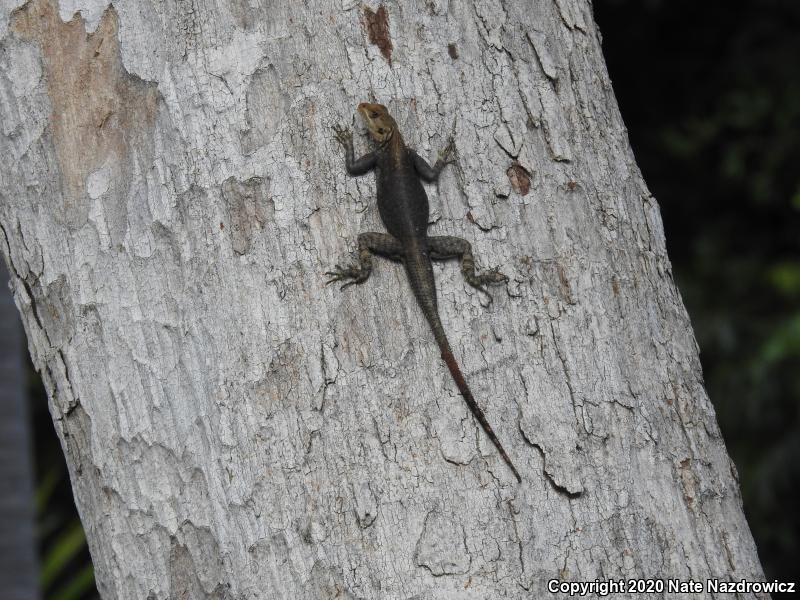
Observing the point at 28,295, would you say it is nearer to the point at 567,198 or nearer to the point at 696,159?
the point at 567,198

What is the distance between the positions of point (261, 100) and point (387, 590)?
1219 millimetres

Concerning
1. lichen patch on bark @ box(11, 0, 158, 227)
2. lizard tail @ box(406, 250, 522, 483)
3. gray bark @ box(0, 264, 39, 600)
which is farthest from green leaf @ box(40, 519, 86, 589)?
lizard tail @ box(406, 250, 522, 483)

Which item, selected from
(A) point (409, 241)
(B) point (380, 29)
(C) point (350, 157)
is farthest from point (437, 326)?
(B) point (380, 29)

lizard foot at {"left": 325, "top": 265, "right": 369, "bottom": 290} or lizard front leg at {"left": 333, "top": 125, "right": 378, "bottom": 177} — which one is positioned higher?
lizard front leg at {"left": 333, "top": 125, "right": 378, "bottom": 177}

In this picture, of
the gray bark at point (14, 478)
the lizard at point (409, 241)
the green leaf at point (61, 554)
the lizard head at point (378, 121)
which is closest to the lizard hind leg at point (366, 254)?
the lizard at point (409, 241)

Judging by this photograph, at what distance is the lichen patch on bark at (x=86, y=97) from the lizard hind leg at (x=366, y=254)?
1.95 ft

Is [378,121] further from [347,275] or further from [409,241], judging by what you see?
[347,275]

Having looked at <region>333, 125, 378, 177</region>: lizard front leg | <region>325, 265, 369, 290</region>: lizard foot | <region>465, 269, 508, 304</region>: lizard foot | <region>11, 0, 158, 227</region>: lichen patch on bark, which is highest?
<region>11, 0, 158, 227</region>: lichen patch on bark

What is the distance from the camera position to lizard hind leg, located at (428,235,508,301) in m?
2.13

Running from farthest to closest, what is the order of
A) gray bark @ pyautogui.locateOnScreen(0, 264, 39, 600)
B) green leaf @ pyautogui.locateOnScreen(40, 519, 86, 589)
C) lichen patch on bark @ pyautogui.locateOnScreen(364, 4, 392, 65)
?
green leaf @ pyautogui.locateOnScreen(40, 519, 86, 589), gray bark @ pyautogui.locateOnScreen(0, 264, 39, 600), lichen patch on bark @ pyautogui.locateOnScreen(364, 4, 392, 65)

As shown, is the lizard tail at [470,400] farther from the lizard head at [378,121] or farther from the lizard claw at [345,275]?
the lizard head at [378,121]

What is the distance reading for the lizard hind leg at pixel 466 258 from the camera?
6.98ft

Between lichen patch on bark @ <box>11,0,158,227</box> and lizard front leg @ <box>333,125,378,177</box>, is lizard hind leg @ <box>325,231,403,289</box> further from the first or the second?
lichen patch on bark @ <box>11,0,158,227</box>


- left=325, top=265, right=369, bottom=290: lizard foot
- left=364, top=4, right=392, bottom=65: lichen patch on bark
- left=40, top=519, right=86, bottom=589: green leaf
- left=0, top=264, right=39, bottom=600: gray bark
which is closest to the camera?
left=325, top=265, right=369, bottom=290: lizard foot
